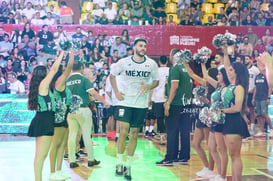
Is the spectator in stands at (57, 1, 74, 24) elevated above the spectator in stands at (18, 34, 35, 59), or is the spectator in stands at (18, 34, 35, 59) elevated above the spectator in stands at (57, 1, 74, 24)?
the spectator in stands at (57, 1, 74, 24)

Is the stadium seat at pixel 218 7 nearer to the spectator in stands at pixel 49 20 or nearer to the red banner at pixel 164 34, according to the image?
the red banner at pixel 164 34

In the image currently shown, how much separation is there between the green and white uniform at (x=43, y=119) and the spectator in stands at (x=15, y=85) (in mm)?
7133

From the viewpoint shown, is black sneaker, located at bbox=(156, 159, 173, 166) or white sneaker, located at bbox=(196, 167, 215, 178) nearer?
white sneaker, located at bbox=(196, 167, 215, 178)

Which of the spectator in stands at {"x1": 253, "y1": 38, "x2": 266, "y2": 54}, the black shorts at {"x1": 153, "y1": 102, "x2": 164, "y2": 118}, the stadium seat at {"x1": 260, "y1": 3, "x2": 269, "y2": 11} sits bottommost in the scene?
the black shorts at {"x1": 153, "y1": 102, "x2": 164, "y2": 118}

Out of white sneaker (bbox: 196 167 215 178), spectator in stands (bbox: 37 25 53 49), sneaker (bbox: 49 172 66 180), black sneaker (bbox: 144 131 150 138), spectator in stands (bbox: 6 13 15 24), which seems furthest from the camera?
spectator in stands (bbox: 6 13 15 24)

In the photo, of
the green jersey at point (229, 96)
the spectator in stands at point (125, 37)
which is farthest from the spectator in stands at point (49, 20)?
the green jersey at point (229, 96)

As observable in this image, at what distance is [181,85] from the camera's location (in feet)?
24.1

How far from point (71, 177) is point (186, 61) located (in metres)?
2.55

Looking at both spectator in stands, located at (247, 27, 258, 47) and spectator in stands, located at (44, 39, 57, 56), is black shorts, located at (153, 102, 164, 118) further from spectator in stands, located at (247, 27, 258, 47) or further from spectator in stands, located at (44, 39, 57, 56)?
spectator in stands, located at (247, 27, 258, 47)

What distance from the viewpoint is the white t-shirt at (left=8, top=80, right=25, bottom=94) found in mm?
12023

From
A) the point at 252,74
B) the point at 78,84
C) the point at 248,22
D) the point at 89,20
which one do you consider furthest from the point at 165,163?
the point at 248,22

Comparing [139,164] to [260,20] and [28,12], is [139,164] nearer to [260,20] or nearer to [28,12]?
[28,12]

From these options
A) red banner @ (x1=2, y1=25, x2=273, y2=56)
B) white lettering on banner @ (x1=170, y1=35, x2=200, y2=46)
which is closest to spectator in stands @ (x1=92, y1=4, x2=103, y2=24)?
red banner @ (x1=2, y1=25, x2=273, y2=56)

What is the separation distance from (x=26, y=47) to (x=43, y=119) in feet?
28.5
